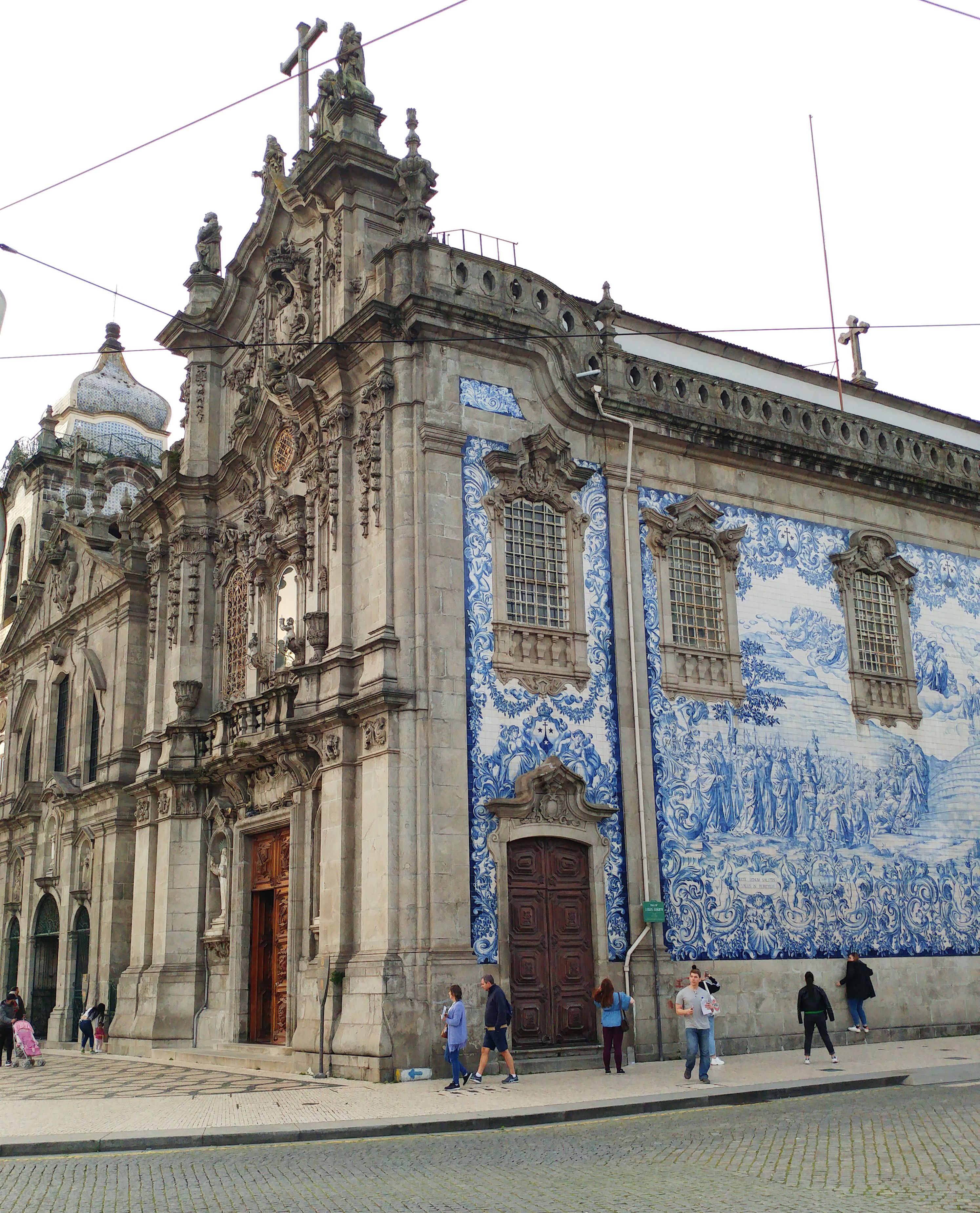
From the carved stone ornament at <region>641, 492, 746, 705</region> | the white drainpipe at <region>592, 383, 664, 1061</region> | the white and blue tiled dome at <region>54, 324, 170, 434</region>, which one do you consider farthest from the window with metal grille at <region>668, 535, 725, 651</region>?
the white and blue tiled dome at <region>54, 324, 170, 434</region>

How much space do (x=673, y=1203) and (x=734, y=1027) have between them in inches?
526

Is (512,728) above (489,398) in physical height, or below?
below

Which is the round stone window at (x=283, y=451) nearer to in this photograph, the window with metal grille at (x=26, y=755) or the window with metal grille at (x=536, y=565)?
the window with metal grille at (x=536, y=565)

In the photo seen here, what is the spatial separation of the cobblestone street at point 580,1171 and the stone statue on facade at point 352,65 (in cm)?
1892

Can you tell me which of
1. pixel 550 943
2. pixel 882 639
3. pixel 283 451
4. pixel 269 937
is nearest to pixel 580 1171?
pixel 550 943

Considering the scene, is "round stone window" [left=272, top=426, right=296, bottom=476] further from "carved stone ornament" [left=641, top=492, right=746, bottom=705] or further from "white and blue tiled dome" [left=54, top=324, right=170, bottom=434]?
"white and blue tiled dome" [left=54, top=324, right=170, bottom=434]

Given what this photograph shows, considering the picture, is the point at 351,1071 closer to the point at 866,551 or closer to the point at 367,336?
the point at 367,336

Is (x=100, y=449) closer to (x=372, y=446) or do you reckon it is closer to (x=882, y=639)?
(x=372, y=446)

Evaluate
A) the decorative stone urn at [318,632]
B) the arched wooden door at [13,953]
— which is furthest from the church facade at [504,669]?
the arched wooden door at [13,953]

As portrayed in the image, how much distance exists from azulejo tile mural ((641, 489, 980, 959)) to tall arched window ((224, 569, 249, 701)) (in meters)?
8.66

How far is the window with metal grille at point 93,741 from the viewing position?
3444cm

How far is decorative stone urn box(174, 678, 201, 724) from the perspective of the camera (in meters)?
27.7

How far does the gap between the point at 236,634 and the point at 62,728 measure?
1193 centimetres

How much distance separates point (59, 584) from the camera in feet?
126
